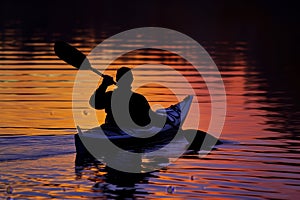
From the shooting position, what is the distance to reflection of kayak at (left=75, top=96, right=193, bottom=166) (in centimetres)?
2122

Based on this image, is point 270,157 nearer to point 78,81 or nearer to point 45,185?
point 45,185

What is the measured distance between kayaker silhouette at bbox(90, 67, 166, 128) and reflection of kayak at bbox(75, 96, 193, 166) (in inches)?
11.4

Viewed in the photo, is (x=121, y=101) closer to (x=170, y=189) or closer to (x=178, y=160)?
(x=178, y=160)

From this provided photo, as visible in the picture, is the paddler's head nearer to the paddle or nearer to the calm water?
the paddle

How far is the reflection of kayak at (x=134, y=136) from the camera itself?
21.2m

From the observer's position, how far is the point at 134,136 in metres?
22.2

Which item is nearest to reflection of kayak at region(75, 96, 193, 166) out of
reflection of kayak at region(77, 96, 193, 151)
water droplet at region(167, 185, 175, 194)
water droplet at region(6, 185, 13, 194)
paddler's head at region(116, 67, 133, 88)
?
reflection of kayak at region(77, 96, 193, 151)

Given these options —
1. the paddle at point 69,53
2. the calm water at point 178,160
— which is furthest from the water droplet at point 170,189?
the paddle at point 69,53

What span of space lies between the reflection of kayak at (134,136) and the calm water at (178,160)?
20.3 inches

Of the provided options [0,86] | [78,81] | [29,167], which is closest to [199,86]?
[78,81]

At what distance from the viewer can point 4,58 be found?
44.0 meters

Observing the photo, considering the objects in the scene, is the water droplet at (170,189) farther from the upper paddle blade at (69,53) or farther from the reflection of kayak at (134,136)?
the upper paddle blade at (69,53)

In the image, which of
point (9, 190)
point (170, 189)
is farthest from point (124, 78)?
point (9, 190)

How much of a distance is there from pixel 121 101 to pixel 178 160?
219 cm
